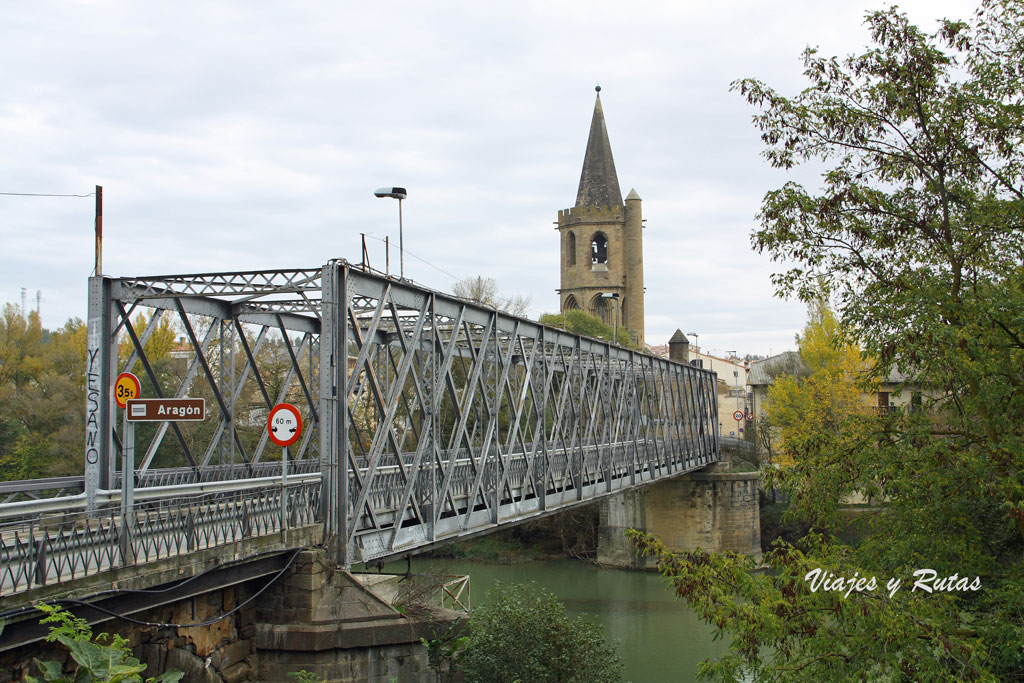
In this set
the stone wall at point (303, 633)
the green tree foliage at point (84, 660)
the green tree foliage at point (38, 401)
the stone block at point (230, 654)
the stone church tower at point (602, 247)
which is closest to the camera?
the green tree foliage at point (84, 660)

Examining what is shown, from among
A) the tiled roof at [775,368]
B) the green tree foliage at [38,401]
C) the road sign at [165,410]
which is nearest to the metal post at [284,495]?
the road sign at [165,410]

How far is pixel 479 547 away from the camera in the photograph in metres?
47.2

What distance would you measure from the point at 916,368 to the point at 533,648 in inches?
366

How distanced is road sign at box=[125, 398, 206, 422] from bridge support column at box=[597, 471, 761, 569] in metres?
37.0

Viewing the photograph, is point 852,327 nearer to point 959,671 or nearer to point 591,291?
point 959,671

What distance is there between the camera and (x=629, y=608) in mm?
35438

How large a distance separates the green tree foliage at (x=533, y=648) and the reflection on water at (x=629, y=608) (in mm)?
3641

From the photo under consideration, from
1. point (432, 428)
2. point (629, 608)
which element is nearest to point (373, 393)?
point (432, 428)

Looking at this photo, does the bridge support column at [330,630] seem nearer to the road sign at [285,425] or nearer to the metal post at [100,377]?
the road sign at [285,425]

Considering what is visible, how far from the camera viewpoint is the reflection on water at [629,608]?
1074 inches

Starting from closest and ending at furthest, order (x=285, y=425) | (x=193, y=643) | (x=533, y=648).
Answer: (x=193, y=643) → (x=285, y=425) → (x=533, y=648)

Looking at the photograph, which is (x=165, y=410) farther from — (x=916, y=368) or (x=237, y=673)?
(x=916, y=368)

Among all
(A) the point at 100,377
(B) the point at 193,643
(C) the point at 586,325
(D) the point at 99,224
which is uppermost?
(C) the point at 586,325

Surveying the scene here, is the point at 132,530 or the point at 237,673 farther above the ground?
the point at 132,530
